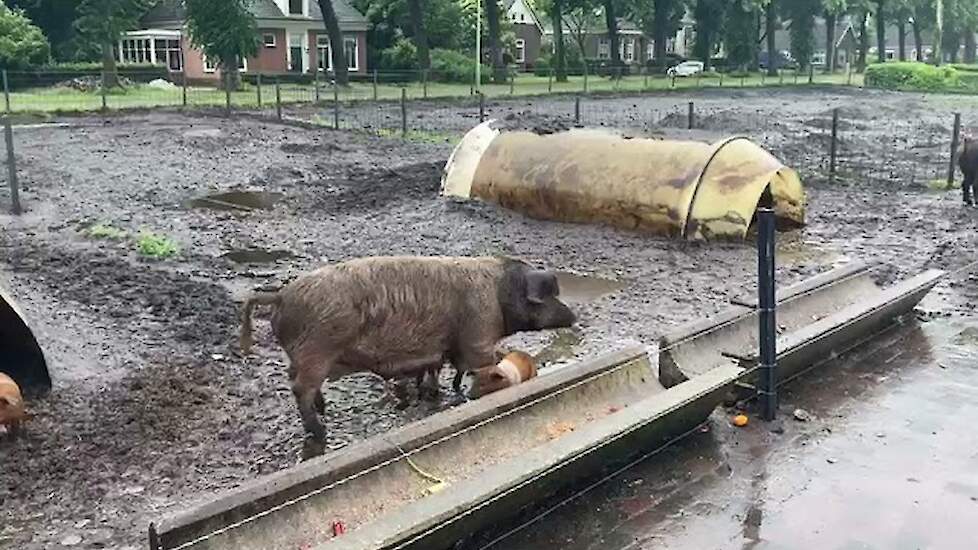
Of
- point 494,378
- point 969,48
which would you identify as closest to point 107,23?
point 494,378

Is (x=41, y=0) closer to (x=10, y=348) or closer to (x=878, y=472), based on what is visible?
(x=10, y=348)

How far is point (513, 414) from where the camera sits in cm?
605

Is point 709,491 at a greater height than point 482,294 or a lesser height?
lesser

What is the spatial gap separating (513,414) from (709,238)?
651 cm

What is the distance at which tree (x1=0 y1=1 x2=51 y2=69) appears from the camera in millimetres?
43312

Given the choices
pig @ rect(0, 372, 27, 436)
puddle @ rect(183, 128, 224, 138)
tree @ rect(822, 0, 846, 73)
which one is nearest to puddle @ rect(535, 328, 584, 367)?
pig @ rect(0, 372, 27, 436)

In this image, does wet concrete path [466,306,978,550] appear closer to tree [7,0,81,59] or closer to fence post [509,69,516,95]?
fence post [509,69,516,95]

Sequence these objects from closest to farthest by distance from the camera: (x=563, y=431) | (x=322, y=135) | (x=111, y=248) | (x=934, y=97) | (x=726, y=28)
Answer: (x=563, y=431), (x=111, y=248), (x=322, y=135), (x=934, y=97), (x=726, y=28)

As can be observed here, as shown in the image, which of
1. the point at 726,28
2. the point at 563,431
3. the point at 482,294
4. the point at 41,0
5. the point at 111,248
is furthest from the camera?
the point at 726,28

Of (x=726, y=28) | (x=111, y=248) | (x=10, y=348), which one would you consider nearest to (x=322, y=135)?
(x=111, y=248)

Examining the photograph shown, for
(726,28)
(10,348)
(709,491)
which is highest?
(726,28)

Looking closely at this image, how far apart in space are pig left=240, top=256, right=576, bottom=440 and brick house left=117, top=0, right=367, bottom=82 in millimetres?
49654

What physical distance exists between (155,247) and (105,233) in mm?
1306

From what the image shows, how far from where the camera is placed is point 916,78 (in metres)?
52.3
